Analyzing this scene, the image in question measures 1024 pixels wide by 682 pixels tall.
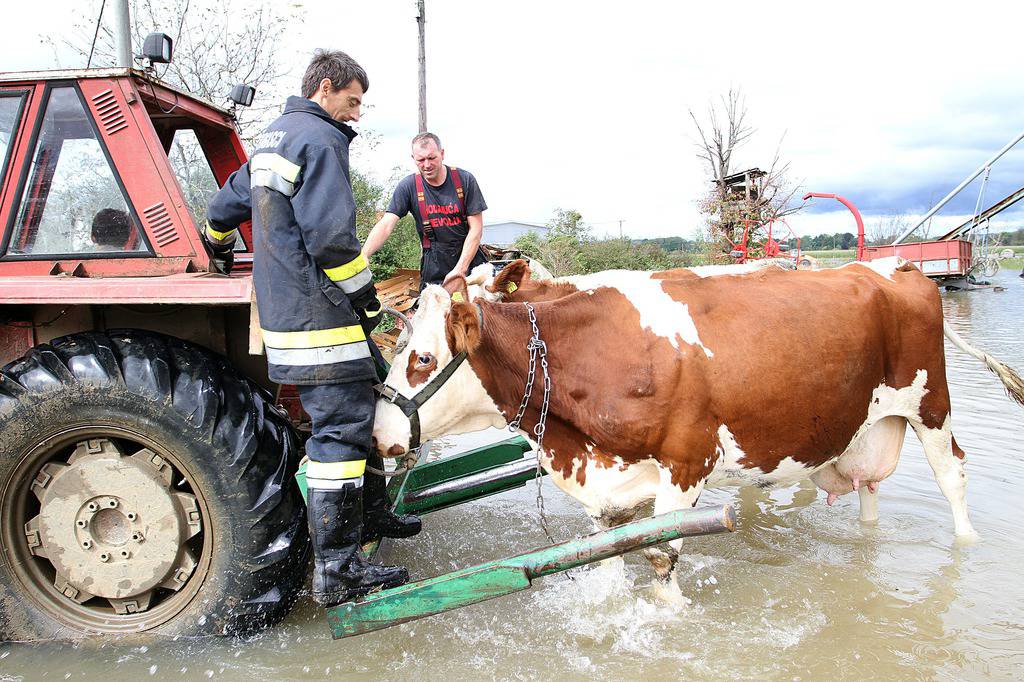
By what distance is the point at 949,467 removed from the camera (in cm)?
411

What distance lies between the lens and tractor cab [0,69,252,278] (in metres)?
3.12

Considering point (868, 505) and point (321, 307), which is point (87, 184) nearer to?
point (321, 307)

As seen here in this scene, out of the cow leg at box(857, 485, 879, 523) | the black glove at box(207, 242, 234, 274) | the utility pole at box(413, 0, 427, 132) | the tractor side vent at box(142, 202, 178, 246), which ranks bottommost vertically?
the cow leg at box(857, 485, 879, 523)

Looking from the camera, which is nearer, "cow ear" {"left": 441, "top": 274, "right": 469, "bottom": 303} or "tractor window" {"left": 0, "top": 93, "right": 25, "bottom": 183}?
"tractor window" {"left": 0, "top": 93, "right": 25, "bottom": 183}

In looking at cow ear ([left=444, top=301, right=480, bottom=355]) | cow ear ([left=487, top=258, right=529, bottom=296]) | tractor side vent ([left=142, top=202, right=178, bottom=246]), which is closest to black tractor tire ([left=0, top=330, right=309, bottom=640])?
tractor side vent ([left=142, top=202, right=178, bottom=246])

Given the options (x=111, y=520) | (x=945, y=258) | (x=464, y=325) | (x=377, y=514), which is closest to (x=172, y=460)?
(x=111, y=520)

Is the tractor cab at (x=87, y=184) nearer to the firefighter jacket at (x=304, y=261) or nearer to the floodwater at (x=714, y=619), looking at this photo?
the firefighter jacket at (x=304, y=261)

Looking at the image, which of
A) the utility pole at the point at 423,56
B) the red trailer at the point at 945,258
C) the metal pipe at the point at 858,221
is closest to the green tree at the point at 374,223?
the utility pole at the point at 423,56

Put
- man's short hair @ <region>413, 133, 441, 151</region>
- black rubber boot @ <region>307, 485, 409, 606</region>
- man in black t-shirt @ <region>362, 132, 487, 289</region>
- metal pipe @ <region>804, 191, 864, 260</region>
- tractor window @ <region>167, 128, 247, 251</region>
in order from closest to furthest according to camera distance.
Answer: black rubber boot @ <region>307, 485, 409, 606</region> → tractor window @ <region>167, 128, 247, 251</region> → man's short hair @ <region>413, 133, 441, 151</region> → man in black t-shirt @ <region>362, 132, 487, 289</region> → metal pipe @ <region>804, 191, 864, 260</region>

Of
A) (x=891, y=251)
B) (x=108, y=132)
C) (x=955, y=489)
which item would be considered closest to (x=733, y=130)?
(x=891, y=251)

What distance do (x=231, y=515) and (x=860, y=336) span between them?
313 cm

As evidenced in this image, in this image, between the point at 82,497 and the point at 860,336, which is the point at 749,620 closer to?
the point at 860,336

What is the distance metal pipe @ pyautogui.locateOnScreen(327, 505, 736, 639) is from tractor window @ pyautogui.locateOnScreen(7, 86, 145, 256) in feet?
6.18

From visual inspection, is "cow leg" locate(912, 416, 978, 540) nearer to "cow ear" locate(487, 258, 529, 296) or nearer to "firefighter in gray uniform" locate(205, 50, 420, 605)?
"cow ear" locate(487, 258, 529, 296)
